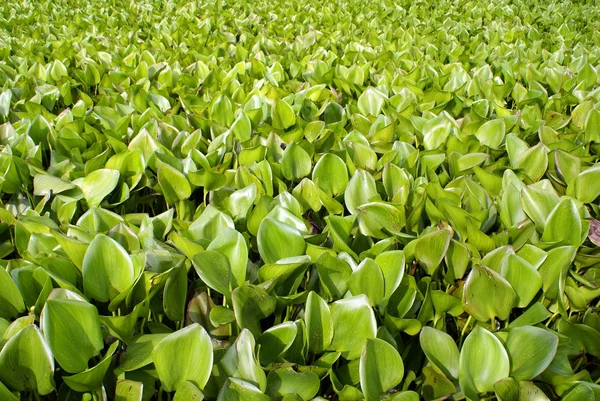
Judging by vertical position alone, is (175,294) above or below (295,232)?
below

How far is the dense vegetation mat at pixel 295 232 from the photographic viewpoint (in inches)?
52.4

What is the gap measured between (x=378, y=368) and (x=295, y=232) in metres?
0.47

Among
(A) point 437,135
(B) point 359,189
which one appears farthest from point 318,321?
(A) point 437,135

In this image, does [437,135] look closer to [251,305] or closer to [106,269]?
Result: [251,305]

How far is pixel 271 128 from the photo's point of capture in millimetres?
2537

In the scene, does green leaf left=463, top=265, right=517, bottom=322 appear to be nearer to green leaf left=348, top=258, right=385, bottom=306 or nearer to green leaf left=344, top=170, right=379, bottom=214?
green leaf left=348, top=258, right=385, bottom=306

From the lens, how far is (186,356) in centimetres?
129

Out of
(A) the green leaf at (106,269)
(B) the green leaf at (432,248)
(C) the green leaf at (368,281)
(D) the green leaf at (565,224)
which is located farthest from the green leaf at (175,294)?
(D) the green leaf at (565,224)

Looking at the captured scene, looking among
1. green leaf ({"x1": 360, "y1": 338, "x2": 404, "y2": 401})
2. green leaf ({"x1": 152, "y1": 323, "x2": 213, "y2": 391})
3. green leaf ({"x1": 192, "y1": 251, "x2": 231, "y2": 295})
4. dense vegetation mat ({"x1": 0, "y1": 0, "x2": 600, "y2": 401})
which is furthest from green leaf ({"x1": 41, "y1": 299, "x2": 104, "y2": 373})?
green leaf ({"x1": 360, "y1": 338, "x2": 404, "y2": 401})

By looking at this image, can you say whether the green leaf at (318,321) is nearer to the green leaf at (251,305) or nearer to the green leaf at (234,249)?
the green leaf at (251,305)

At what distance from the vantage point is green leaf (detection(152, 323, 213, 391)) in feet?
4.18

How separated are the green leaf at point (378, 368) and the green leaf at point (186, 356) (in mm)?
352

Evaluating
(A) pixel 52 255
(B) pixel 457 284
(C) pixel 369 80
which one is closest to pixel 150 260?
(A) pixel 52 255

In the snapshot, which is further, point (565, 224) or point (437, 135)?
point (437, 135)
